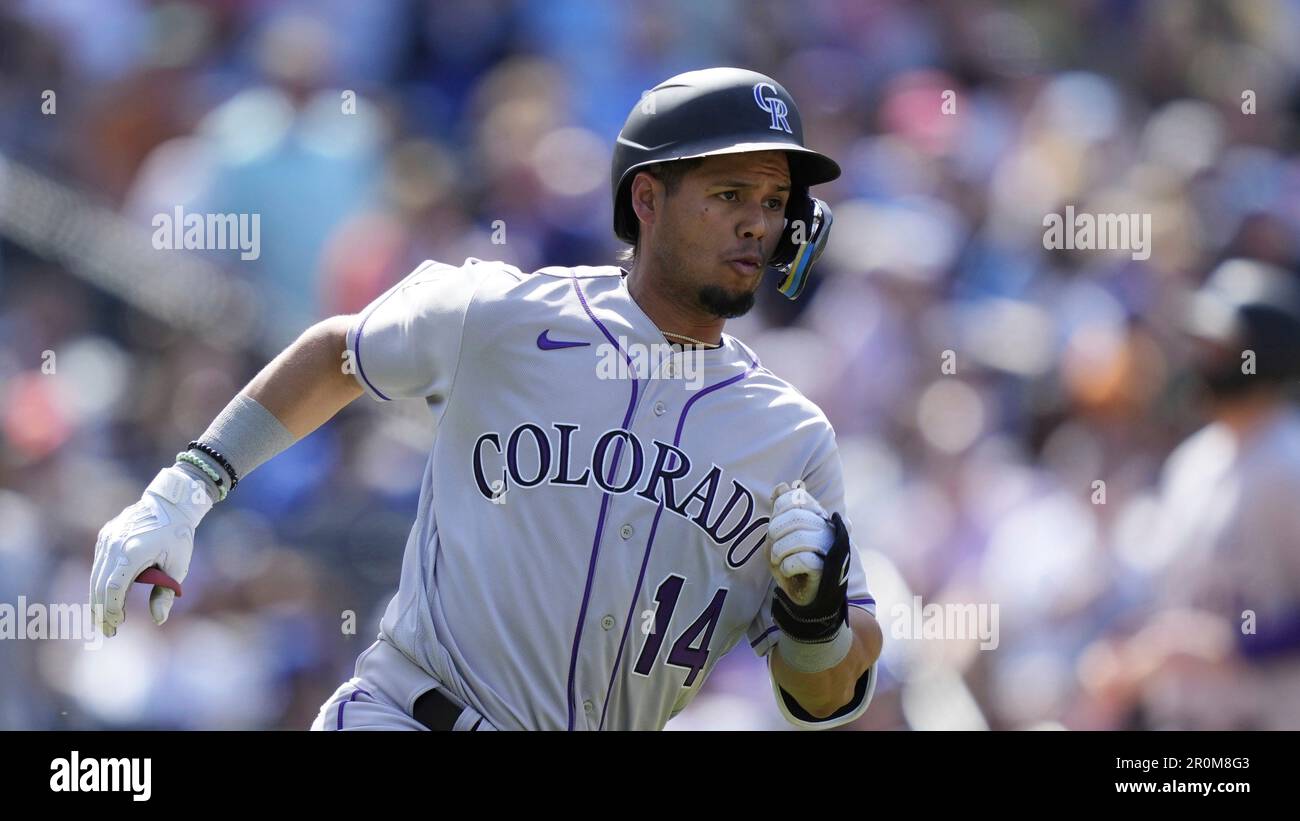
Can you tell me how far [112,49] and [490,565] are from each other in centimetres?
419

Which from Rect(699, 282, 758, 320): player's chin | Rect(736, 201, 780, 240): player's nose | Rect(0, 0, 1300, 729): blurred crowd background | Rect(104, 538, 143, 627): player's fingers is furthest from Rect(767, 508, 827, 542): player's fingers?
Rect(0, 0, 1300, 729): blurred crowd background

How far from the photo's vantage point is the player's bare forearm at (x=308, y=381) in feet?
11.6

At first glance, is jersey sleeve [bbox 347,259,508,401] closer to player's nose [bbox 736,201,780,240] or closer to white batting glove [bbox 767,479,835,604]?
player's nose [bbox 736,201,780,240]

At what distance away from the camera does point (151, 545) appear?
3.34m

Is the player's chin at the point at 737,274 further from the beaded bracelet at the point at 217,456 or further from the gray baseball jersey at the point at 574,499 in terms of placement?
the beaded bracelet at the point at 217,456

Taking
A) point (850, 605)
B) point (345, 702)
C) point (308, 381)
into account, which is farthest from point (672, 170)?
point (345, 702)

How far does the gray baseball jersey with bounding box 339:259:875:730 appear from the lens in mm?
3443

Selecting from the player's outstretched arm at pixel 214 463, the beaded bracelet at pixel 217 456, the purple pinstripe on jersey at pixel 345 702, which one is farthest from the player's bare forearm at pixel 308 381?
the purple pinstripe on jersey at pixel 345 702

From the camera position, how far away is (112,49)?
678 centimetres

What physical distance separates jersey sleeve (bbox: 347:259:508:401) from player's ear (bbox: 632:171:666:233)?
20.5 inches

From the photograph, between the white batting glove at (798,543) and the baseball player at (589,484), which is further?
the baseball player at (589,484)
